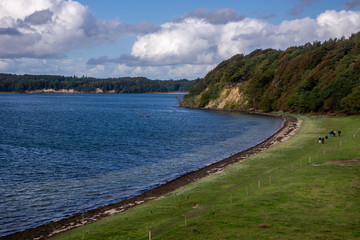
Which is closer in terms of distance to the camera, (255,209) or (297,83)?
(255,209)

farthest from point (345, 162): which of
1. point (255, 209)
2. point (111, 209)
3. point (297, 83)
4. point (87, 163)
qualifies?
point (297, 83)

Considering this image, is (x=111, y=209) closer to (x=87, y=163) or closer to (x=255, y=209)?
(x=255, y=209)

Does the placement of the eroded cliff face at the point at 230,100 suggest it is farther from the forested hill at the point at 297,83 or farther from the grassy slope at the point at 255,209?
the grassy slope at the point at 255,209

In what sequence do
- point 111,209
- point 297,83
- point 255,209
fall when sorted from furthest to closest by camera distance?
1. point 297,83
2. point 111,209
3. point 255,209

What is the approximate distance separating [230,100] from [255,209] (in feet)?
509

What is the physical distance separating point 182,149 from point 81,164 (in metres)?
19.8

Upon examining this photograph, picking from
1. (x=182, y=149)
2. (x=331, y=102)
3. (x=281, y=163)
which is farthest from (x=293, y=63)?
(x=281, y=163)

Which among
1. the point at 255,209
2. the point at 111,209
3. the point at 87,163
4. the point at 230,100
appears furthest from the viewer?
the point at 230,100

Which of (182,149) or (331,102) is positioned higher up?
(331,102)

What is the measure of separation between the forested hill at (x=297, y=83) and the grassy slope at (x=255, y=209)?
234 ft

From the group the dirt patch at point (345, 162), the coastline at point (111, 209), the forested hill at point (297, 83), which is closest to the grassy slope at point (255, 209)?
the dirt patch at point (345, 162)

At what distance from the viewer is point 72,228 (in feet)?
82.9

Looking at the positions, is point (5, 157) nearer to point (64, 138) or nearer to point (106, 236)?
point (64, 138)

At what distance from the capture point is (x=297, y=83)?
136 metres
